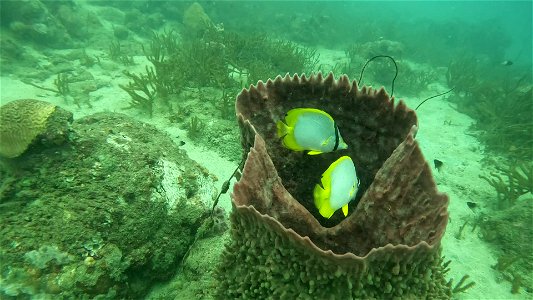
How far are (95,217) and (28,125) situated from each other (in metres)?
1.15

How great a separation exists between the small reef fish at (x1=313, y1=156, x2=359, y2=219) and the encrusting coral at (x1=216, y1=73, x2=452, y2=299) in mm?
348

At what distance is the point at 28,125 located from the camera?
293 centimetres

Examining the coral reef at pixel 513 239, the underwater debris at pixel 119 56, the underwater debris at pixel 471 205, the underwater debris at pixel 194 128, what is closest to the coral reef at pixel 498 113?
the underwater debris at pixel 471 205

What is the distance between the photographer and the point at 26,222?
2570 mm

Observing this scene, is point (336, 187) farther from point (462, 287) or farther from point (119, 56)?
point (119, 56)

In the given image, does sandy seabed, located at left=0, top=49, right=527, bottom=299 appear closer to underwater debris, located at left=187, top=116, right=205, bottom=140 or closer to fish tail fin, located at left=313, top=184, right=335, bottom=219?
underwater debris, located at left=187, top=116, right=205, bottom=140

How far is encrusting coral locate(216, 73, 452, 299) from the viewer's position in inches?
71.7

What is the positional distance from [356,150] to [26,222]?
295 cm

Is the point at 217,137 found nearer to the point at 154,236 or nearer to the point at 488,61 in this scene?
the point at 154,236

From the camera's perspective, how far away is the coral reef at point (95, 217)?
2.40 m

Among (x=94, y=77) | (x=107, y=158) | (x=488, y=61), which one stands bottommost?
(x=488, y=61)

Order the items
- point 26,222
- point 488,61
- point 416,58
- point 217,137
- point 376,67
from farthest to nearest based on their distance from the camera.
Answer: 1. point 488,61
2. point 416,58
3. point 376,67
4. point 217,137
5. point 26,222

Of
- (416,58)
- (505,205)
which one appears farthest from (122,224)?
(416,58)

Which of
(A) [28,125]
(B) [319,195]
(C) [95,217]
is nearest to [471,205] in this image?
(B) [319,195]
